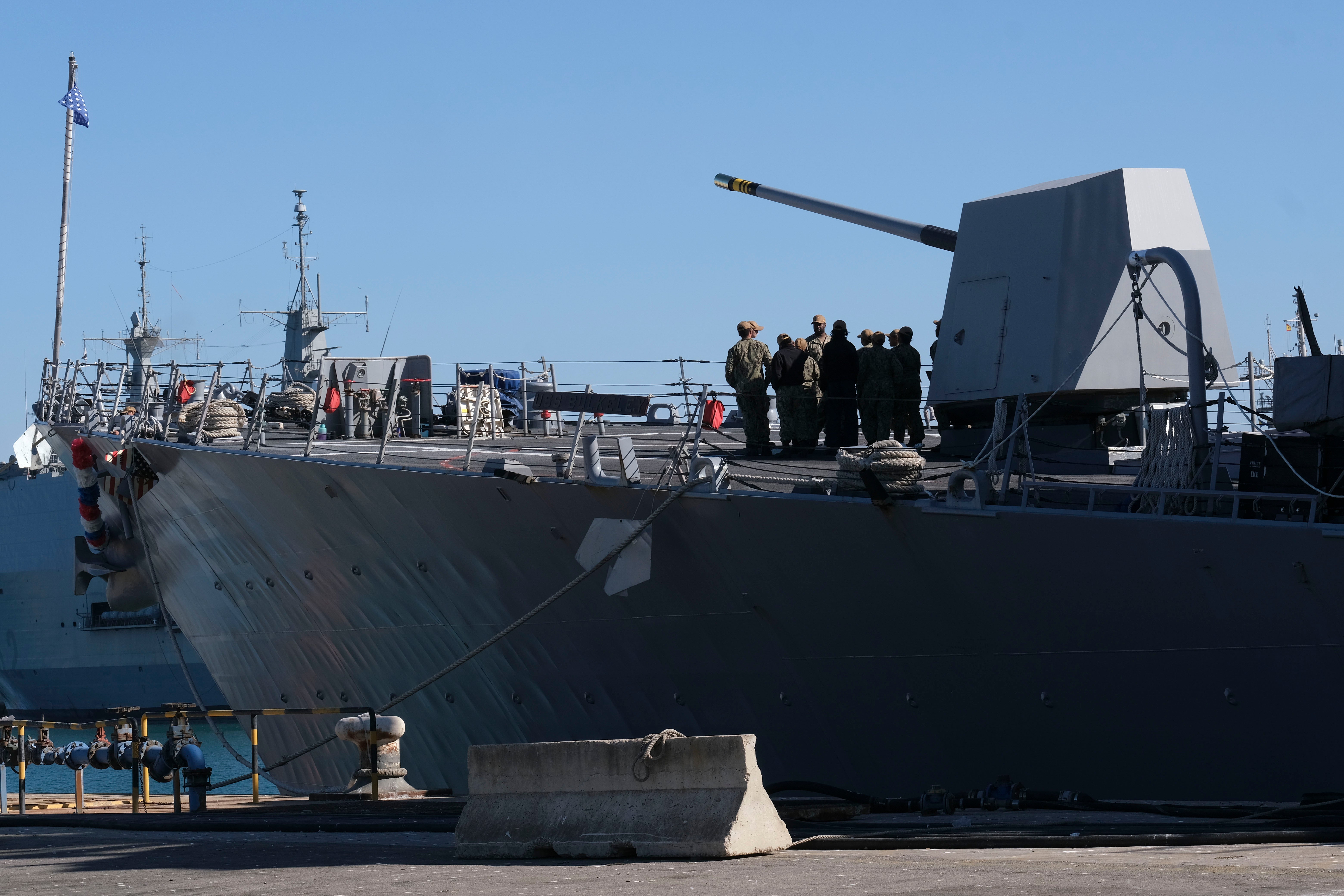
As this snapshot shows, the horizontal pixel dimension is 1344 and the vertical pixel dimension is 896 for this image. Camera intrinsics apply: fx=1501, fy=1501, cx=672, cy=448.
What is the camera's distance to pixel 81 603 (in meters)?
51.3

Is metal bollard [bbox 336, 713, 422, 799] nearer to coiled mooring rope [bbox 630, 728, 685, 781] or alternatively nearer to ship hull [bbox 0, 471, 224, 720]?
coiled mooring rope [bbox 630, 728, 685, 781]

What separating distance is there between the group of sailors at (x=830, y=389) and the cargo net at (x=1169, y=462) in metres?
3.01

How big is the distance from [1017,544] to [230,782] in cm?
672

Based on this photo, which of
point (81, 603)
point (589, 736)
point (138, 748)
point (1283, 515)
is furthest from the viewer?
point (81, 603)

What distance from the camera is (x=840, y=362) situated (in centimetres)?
1299

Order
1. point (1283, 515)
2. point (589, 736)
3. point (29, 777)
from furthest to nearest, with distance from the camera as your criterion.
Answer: point (29, 777) → point (589, 736) → point (1283, 515)

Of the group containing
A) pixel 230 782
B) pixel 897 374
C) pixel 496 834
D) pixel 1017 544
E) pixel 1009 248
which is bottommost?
pixel 230 782

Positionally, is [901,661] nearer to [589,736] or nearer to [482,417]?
[589,736]

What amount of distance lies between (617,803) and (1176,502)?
4.13 meters

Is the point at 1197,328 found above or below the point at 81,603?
above

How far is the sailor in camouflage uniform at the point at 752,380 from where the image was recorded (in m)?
13.4

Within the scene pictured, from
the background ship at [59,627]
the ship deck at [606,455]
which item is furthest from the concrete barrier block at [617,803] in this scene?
the background ship at [59,627]

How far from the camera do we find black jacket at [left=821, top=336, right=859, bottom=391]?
1300 centimetres

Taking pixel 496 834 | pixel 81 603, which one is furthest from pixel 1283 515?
pixel 81 603
